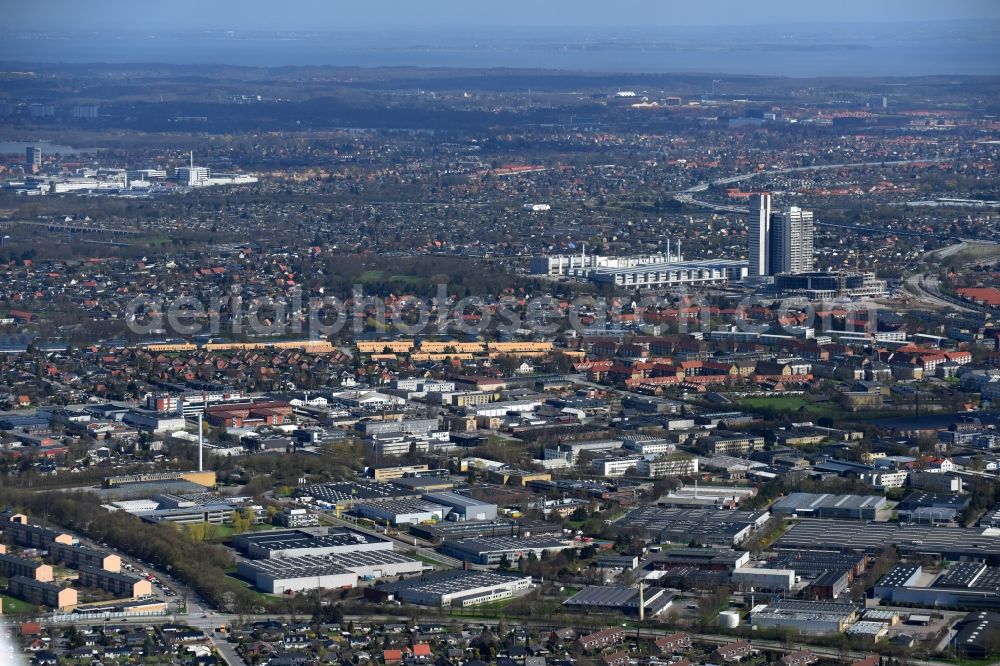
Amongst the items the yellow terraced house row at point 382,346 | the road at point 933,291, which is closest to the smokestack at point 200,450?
the yellow terraced house row at point 382,346

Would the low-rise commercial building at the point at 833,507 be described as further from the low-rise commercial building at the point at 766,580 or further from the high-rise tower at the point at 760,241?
the high-rise tower at the point at 760,241

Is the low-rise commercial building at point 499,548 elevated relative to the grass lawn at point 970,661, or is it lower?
lower

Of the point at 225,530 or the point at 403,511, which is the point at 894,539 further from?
the point at 225,530

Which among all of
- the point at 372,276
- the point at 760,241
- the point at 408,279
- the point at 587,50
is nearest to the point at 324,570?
the point at 408,279

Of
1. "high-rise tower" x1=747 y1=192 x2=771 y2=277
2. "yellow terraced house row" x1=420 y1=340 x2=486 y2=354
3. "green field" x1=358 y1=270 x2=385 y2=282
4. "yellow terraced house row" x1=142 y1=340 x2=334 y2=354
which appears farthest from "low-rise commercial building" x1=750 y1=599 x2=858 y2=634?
"high-rise tower" x1=747 y1=192 x2=771 y2=277

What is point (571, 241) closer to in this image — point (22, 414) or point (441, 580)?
point (22, 414)

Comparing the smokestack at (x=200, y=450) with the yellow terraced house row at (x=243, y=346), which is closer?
the smokestack at (x=200, y=450)

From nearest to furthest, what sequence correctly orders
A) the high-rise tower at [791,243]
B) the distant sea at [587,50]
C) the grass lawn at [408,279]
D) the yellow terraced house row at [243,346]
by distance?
1. the yellow terraced house row at [243,346]
2. the grass lawn at [408,279]
3. the high-rise tower at [791,243]
4. the distant sea at [587,50]

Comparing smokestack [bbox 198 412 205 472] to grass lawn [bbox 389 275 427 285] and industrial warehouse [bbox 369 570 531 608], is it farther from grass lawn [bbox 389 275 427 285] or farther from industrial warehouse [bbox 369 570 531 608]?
grass lawn [bbox 389 275 427 285]

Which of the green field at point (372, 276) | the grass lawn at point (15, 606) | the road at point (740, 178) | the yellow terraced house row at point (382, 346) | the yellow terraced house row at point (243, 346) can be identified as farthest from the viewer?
the road at point (740, 178)
